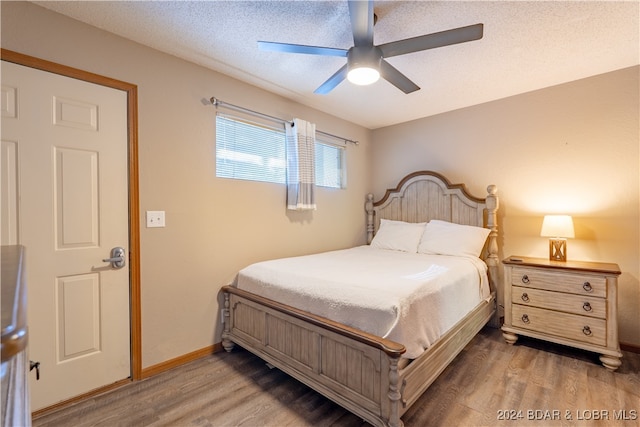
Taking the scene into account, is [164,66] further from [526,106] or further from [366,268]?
[526,106]

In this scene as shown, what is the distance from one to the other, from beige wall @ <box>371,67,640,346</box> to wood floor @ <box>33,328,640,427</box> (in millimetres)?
976

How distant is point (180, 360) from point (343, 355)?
1.43m

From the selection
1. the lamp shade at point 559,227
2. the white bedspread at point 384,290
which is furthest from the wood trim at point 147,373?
the lamp shade at point 559,227

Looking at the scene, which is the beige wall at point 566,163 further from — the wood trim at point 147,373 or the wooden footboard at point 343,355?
the wood trim at point 147,373

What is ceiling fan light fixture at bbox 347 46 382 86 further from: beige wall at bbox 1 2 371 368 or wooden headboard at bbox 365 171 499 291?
wooden headboard at bbox 365 171 499 291

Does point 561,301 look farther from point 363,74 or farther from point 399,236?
point 363,74

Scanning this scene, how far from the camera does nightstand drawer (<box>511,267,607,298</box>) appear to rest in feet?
7.14

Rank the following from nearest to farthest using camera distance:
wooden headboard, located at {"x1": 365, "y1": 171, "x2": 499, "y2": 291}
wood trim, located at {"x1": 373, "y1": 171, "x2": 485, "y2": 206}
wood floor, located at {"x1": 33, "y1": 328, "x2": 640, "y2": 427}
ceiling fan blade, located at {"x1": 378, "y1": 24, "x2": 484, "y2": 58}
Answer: ceiling fan blade, located at {"x1": 378, "y1": 24, "x2": 484, "y2": 58}, wood floor, located at {"x1": 33, "y1": 328, "x2": 640, "y2": 427}, wooden headboard, located at {"x1": 365, "y1": 171, "x2": 499, "y2": 291}, wood trim, located at {"x1": 373, "y1": 171, "x2": 485, "y2": 206}

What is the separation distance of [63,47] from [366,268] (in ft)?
8.33

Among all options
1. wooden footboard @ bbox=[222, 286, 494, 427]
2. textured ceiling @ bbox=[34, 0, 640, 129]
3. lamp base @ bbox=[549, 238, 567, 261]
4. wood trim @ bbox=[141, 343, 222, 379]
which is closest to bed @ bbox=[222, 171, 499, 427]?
wooden footboard @ bbox=[222, 286, 494, 427]

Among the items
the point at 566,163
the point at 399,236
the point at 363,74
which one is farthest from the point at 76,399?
the point at 566,163

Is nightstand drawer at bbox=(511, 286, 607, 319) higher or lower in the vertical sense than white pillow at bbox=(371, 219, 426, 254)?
lower

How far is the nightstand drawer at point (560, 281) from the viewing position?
85.7 inches

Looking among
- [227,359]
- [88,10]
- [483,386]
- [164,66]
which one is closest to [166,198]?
[164,66]
